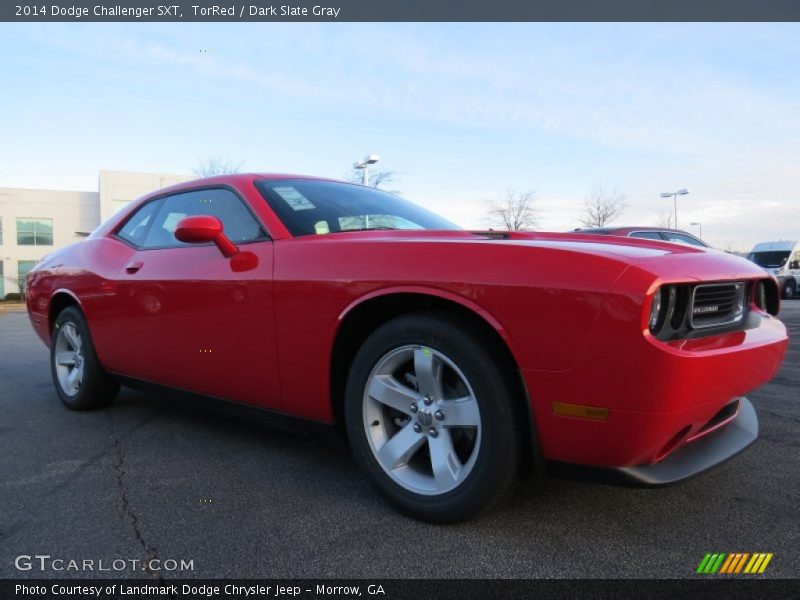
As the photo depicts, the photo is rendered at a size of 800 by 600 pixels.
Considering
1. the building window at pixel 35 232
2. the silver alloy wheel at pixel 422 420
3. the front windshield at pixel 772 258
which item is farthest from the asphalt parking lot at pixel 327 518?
the building window at pixel 35 232

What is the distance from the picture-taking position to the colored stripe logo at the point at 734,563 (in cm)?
183

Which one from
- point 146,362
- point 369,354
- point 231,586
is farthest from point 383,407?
point 146,362

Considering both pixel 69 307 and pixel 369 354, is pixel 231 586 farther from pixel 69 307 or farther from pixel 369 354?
pixel 69 307

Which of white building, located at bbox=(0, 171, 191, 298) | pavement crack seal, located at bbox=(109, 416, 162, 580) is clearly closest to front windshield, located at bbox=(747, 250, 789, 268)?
pavement crack seal, located at bbox=(109, 416, 162, 580)

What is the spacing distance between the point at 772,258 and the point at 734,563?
78.3 ft

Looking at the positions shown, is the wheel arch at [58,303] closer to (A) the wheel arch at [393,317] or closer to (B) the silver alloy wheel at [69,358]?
(B) the silver alloy wheel at [69,358]

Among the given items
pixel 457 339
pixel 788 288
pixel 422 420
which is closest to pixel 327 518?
pixel 422 420

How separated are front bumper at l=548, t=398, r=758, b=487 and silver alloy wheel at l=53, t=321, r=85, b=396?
3.48 metres

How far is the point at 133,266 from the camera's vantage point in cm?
346

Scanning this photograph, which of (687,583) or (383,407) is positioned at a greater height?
(383,407)

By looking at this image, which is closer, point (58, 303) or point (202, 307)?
point (202, 307)

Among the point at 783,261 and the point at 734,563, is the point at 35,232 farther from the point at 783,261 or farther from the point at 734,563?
the point at 734,563

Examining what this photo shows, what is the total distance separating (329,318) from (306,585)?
3.32ft

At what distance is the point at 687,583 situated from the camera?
5.76 feet
